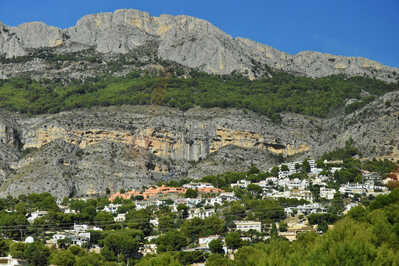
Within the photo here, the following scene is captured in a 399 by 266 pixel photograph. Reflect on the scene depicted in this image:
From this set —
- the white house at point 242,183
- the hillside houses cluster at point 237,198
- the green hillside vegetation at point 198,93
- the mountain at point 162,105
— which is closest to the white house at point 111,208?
the hillside houses cluster at point 237,198

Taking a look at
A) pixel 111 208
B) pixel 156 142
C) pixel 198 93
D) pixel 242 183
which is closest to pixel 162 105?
pixel 198 93

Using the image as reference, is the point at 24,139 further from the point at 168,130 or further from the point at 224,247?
the point at 224,247

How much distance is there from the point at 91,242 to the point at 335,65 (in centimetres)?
11996

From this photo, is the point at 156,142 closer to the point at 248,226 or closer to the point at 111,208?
the point at 111,208

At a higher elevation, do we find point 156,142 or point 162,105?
point 162,105

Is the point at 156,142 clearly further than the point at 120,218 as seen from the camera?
Yes

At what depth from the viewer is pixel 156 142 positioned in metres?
130

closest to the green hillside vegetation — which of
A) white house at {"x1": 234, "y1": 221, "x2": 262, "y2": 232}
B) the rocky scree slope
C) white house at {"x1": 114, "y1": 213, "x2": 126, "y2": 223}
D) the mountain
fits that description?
the mountain

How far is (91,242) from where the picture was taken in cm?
8469

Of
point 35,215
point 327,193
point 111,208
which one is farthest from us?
point 327,193

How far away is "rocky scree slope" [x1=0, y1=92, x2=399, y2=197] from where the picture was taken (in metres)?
117

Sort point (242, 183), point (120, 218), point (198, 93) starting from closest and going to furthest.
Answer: point (120, 218), point (242, 183), point (198, 93)

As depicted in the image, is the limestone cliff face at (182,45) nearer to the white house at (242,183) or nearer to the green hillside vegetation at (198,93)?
the green hillside vegetation at (198,93)

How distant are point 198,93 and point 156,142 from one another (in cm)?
2501
